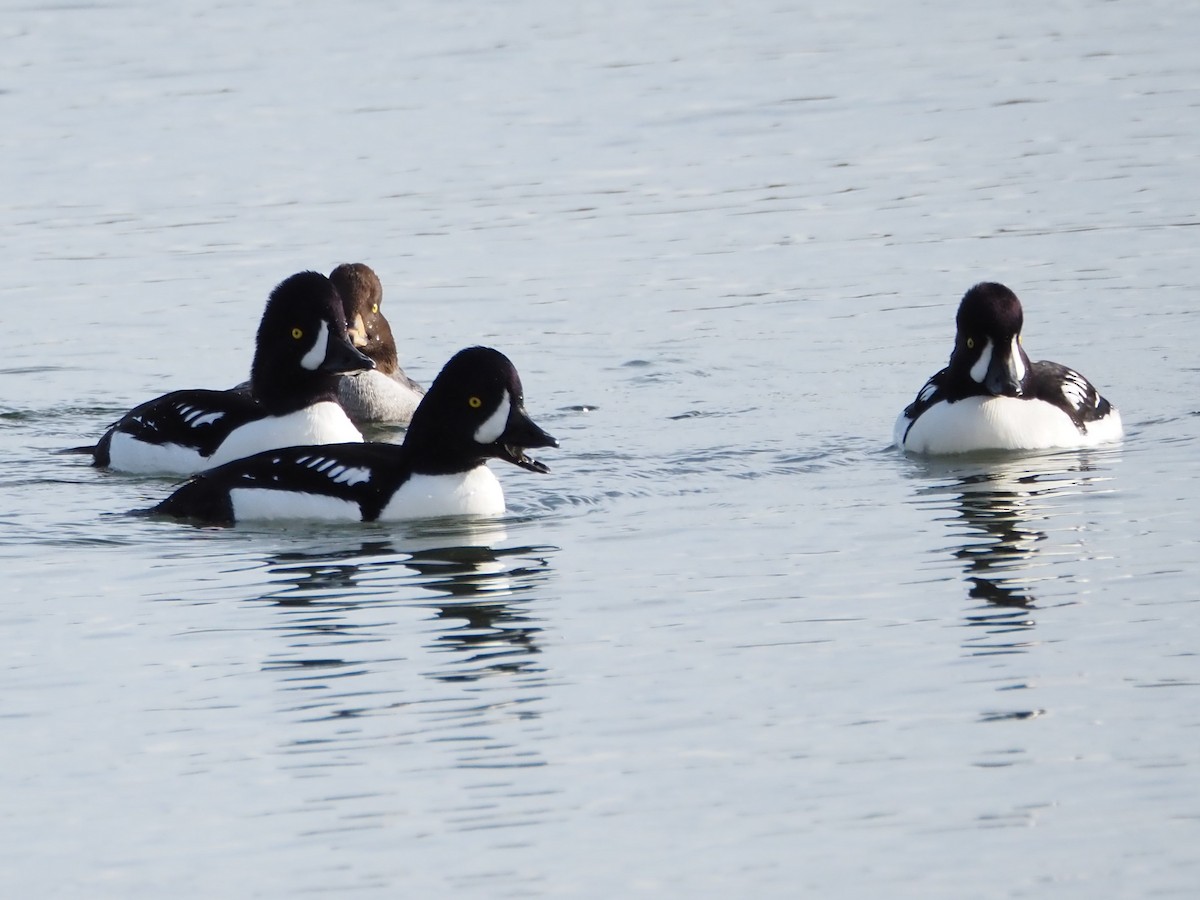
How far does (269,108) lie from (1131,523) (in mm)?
15992

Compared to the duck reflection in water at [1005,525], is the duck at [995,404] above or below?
above

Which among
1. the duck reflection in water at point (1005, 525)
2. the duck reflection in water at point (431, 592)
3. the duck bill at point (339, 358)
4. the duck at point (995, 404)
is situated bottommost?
Answer: the duck reflection in water at point (1005, 525)

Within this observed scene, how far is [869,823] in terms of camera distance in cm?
777

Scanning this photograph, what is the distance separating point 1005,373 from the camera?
14578mm

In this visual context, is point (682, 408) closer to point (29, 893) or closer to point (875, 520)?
point (875, 520)

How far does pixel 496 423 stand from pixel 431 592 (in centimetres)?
168

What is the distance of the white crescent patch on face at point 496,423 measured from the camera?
12.7 meters

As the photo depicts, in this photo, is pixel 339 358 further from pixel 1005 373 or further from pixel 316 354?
pixel 1005 373

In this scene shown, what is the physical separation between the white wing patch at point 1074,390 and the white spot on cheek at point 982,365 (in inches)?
19.5

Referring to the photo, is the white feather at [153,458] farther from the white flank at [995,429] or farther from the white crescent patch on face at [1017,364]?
the white crescent patch on face at [1017,364]

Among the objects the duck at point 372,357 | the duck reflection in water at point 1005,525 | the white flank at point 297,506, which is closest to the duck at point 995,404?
the duck reflection in water at point 1005,525

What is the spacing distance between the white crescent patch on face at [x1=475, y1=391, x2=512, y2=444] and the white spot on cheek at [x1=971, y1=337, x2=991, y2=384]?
3.31 m

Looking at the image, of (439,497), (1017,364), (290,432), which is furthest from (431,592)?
(1017,364)

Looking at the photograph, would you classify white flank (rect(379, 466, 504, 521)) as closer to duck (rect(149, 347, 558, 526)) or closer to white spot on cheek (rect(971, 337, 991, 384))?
duck (rect(149, 347, 558, 526))
